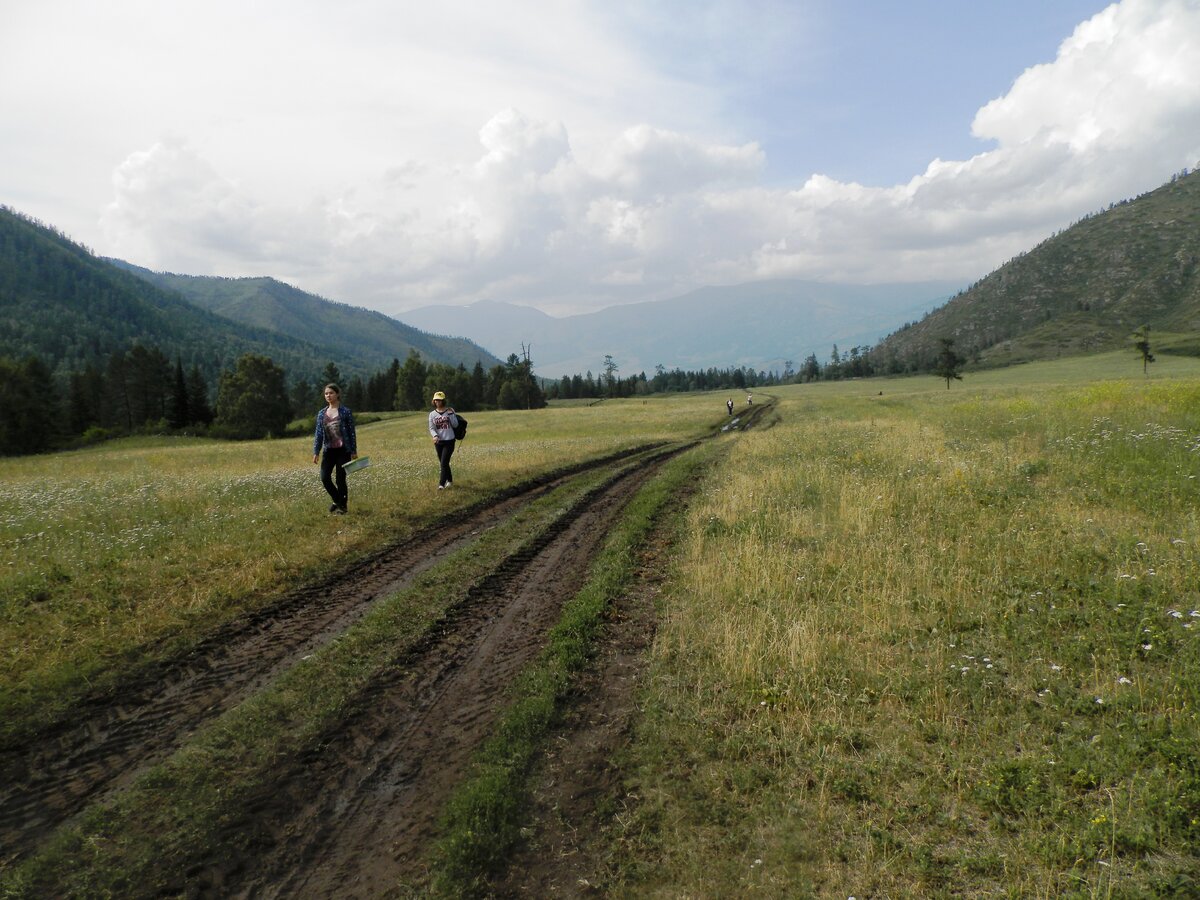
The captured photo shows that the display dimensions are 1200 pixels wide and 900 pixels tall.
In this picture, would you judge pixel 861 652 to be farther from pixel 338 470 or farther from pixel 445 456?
pixel 445 456

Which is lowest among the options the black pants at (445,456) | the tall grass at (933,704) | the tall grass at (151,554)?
the tall grass at (933,704)

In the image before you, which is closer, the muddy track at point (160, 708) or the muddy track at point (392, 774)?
the muddy track at point (392, 774)

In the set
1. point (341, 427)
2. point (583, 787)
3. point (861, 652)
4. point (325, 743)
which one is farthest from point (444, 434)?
point (583, 787)

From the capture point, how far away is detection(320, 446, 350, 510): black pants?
1328 cm

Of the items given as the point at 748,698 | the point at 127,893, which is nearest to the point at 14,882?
the point at 127,893

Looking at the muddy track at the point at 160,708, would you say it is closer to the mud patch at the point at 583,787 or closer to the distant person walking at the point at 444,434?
the mud patch at the point at 583,787

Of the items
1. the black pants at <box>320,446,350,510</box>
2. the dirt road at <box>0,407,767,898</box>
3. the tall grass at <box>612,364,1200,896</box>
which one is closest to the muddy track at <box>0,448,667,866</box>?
the dirt road at <box>0,407,767,898</box>

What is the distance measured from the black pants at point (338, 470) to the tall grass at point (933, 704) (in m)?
8.35

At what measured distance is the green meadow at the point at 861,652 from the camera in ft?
13.4

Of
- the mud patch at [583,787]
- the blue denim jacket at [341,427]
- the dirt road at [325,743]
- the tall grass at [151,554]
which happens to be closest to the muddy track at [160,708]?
the dirt road at [325,743]

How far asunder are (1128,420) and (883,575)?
1747 centimetres

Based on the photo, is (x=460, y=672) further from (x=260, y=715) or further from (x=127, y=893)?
(x=127, y=893)

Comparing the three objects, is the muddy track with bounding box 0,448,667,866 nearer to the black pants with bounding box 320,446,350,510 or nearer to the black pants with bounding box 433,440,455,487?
the black pants with bounding box 320,446,350,510

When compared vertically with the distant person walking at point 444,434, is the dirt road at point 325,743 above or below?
below
